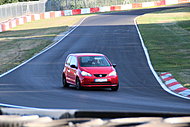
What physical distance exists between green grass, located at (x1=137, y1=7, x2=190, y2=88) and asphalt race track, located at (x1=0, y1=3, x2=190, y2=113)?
100cm

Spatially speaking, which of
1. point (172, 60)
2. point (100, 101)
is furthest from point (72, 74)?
point (172, 60)

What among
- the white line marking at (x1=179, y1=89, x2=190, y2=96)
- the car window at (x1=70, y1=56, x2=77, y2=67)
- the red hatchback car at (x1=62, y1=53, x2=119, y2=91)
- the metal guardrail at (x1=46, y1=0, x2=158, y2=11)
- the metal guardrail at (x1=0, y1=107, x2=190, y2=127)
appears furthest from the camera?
the metal guardrail at (x1=46, y1=0, x2=158, y2=11)

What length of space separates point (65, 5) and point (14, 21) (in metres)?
24.2

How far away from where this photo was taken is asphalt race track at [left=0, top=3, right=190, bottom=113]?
44.2 ft

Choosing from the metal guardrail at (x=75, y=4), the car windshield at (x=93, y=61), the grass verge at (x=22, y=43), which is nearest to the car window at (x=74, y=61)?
the car windshield at (x=93, y=61)

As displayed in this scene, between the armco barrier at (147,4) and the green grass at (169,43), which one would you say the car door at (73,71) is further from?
the armco barrier at (147,4)

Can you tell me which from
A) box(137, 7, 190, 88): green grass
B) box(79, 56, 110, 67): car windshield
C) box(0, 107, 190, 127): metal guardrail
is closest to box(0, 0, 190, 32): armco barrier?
box(137, 7, 190, 88): green grass

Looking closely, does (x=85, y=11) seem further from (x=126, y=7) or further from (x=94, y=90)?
(x=94, y=90)

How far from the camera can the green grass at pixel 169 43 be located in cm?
2504

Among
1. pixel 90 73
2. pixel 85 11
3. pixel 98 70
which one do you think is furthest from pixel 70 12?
pixel 90 73

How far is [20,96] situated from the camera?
15.9 metres

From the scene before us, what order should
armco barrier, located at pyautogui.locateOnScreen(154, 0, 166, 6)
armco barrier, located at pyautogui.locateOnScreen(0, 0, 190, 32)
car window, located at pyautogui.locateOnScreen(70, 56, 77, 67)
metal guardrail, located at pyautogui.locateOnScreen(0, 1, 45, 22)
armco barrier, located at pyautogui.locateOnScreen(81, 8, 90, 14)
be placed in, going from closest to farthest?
car window, located at pyautogui.locateOnScreen(70, 56, 77, 67), armco barrier, located at pyautogui.locateOnScreen(0, 0, 190, 32), metal guardrail, located at pyautogui.locateOnScreen(0, 1, 45, 22), armco barrier, located at pyautogui.locateOnScreen(81, 8, 90, 14), armco barrier, located at pyautogui.locateOnScreen(154, 0, 166, 6)

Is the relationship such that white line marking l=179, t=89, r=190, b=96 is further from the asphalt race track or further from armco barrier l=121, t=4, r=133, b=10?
armco barrier l=121, t=4, r=133, b=10

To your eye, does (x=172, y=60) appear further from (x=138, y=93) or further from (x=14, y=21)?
(x=14, y=21)
